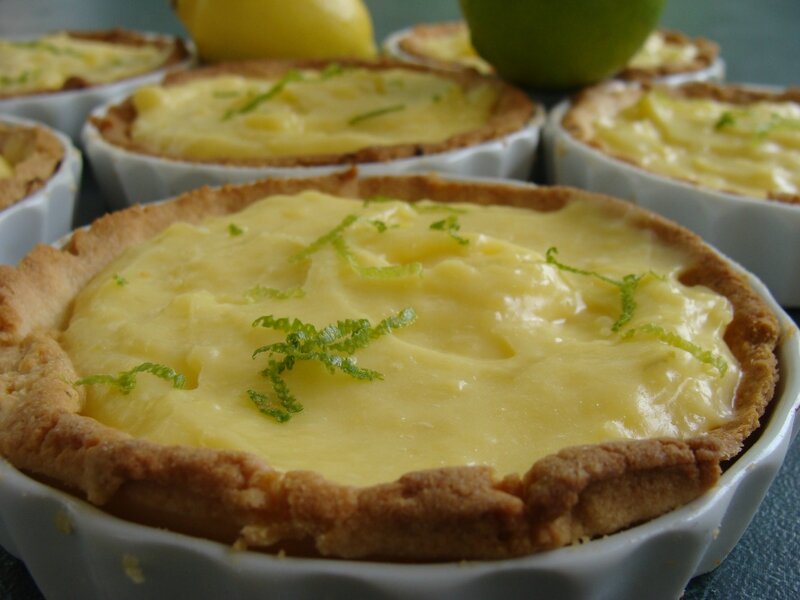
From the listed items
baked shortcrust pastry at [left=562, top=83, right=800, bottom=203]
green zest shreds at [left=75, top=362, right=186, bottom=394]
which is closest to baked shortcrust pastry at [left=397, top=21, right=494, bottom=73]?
baked shortcrust pastry at [left=562, top=83, right=800, bottom=203]

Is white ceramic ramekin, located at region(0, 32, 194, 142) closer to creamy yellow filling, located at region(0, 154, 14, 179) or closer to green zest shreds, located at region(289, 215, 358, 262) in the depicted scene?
creamy yellow filling, located at region(0, 154, 14, 179)

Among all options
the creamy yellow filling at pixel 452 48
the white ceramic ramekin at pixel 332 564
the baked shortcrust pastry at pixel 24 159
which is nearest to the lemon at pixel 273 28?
the creamy yellow filling at pixel 452 48

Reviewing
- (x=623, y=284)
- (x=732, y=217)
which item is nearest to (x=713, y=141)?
(x=732, y=217)

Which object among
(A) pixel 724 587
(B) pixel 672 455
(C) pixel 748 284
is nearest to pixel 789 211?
(C) pixel 748 284

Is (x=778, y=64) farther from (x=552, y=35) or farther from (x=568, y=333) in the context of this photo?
(x=568, y=333)

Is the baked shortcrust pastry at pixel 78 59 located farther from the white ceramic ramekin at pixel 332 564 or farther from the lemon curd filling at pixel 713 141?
the white ceramic ramekin at pixel 332 564
